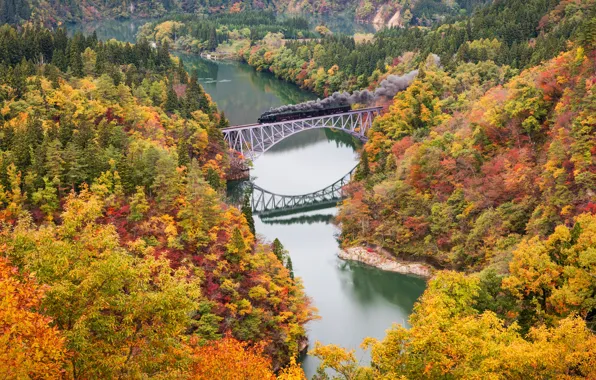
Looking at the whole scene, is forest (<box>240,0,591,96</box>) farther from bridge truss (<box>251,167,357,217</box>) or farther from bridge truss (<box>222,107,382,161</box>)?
bridge truss (<box>251,167,357,217</box>)

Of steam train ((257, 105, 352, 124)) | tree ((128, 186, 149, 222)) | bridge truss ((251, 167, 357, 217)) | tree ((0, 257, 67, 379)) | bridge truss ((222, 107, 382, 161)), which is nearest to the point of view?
tree ((0, 257, 67, 379))

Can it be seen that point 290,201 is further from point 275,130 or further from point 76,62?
point 76,62

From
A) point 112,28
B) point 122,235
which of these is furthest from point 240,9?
point 122,235

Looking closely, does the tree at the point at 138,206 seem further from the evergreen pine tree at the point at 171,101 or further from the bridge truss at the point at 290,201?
the evergreen pine tree at the point at 171,101

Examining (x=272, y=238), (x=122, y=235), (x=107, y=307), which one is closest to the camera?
(x=107, y=307)

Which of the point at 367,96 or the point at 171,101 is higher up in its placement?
the point at 171,101

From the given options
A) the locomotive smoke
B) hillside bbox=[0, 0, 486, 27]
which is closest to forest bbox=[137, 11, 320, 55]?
hillside bbox=[0, 0, 486, 27]

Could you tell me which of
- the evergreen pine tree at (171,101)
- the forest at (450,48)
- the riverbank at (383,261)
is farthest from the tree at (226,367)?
the forest at (450,48)
